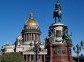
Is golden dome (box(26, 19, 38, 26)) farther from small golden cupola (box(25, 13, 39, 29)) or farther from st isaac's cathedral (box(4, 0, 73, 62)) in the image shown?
st isaac's cathedral (box(4, 0, 73, 62))

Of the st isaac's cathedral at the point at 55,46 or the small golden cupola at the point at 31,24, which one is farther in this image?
the small golden cupola at the point at 31,24

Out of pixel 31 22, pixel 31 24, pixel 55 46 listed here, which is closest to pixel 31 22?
pixel 31 22

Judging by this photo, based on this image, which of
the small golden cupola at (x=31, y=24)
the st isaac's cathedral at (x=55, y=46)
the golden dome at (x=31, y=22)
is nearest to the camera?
→ the st isaac's cathedral at (x=55, y=46)

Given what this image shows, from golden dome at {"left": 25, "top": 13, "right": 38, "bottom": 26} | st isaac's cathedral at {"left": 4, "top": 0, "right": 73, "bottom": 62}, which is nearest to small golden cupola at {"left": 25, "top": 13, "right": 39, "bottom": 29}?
golden dome at {"left": 25, "top": 13, "right": 38, "bottom": 26}

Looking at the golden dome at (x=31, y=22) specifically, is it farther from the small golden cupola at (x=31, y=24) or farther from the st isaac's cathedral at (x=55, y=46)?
the st isaac's cathedral at (x=55, y=46)

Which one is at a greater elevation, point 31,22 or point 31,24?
point 31,22

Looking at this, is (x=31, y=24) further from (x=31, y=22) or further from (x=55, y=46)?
(x=55, y=46)

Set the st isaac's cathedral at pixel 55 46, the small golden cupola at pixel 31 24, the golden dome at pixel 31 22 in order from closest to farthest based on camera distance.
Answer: the st isaac's cathedral at pixel 55 46 < the small golden cupola at pixel 31 24 < the golden dome at pixel 31 22

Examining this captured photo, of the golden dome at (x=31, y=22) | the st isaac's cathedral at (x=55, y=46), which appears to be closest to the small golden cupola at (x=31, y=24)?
the golden dome at (x=31, y=22)

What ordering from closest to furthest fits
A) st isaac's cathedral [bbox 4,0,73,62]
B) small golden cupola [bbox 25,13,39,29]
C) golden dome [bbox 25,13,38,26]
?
st isaac's cathedral [bbox 4,0,73,62] → small golden cupola [bbox 25,13,39,29] → golden dome [bbox 25,13,38,26]

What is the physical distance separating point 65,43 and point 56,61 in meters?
4.95

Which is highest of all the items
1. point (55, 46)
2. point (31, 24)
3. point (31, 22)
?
point (31, 22)

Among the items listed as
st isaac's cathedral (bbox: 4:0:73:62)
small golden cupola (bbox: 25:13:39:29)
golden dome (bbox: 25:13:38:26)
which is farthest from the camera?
golden dome (bbox: 25:13:38:26)

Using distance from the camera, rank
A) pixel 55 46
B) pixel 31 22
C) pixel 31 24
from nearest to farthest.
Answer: pixel 55 46, pixel 31 24, pixel 31 22
